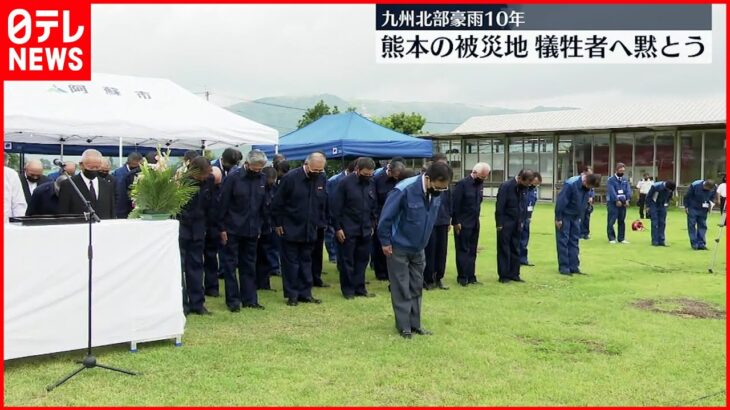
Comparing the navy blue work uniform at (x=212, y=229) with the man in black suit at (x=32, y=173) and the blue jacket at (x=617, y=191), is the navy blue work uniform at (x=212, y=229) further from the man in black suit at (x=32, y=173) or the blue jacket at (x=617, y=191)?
the blue jacket at (x=617, y=191)

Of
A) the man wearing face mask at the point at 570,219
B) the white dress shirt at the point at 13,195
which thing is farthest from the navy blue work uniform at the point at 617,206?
the white dress shirt at the point at 13,195

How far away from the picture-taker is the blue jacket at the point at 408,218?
633cm

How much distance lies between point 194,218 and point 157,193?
1271 mm

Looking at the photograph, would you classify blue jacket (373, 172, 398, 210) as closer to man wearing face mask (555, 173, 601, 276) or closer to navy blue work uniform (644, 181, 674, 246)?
man wearing face mask (555, 173, 601, 276)

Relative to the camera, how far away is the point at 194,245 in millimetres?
7230

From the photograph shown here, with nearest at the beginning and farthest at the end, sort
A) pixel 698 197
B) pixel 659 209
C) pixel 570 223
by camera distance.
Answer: pixel 570 223
pixel 698 197
pixel 659 209

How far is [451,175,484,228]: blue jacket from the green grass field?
3.83 feet

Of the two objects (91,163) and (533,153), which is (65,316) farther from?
(533,153)

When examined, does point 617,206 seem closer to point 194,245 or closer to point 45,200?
point 194,245

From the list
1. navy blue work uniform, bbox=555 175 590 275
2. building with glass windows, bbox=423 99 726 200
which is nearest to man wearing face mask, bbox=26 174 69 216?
navy blue work uniform, bbox=555 175 590 275

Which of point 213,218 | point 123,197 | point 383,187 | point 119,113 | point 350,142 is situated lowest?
point 213,218

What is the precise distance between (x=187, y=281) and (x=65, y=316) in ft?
6.48

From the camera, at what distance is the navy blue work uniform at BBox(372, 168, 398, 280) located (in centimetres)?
974

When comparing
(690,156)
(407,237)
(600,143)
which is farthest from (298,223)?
(600,143)
